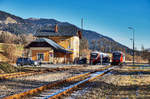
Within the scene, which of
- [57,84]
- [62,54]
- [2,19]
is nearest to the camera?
[57,84]

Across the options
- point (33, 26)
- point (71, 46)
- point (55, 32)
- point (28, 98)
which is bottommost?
point (28, 98)

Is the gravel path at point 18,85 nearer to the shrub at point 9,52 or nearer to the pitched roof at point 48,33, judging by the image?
the shrub at point 9,52

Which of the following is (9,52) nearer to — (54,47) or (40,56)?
(40,56)

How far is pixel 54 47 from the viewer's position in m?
51.7

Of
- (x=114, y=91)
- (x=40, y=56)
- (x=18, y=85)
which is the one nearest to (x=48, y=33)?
(x=40, y=56)

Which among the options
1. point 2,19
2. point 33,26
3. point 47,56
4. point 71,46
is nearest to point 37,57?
point 47,56

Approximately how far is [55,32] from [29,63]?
25346 mm

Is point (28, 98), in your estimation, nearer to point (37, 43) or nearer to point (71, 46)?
point (37, 43)

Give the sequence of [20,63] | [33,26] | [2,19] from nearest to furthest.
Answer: [20,63] → [2,19] → [33,26]

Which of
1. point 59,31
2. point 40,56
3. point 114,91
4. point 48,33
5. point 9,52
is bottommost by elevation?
point 114,91

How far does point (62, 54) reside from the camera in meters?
58.2

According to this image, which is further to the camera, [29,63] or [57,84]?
[29,63]

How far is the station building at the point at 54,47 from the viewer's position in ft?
172

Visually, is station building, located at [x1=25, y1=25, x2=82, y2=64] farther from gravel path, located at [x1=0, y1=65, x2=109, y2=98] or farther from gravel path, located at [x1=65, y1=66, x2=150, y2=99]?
gravel path, located at [x1=65, y1=66, x2=150, y2=99]
